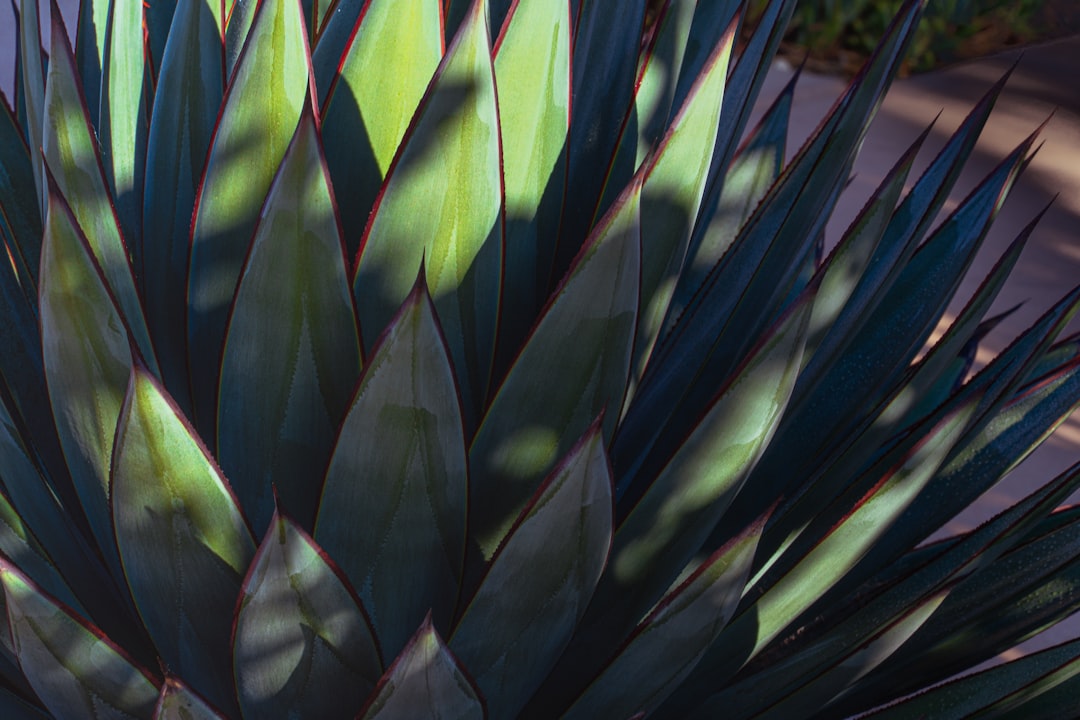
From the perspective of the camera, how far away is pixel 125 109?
97cm

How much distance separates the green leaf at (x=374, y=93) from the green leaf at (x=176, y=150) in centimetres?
18

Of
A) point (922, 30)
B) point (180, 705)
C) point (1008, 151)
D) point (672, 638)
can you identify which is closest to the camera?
point (180, 705)

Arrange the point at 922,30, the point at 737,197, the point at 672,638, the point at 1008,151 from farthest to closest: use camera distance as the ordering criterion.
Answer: the point at 922,30 → the point at 1008,151 → the point at 737,197 → the point at 672,638

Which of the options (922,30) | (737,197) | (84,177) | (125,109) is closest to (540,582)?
(84,177)

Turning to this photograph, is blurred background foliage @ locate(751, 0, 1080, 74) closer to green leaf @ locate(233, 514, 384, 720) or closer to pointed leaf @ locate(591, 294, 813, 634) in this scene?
pointed leaf @ locate(591, 294, 813, 634)

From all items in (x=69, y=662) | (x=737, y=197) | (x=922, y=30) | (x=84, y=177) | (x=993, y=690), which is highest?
(x=84, y=177)

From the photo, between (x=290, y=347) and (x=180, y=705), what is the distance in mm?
221

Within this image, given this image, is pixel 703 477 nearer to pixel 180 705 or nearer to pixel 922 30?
pixel 180 705

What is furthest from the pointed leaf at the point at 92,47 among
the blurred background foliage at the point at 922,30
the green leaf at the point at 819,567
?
the blurred background foliage at the point at 922,30

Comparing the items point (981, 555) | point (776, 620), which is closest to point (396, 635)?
point (776, 620)

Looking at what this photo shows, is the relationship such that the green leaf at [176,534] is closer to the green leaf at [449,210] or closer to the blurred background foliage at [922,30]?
the green leaf at [449,210]

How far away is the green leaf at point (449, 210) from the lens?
686mm

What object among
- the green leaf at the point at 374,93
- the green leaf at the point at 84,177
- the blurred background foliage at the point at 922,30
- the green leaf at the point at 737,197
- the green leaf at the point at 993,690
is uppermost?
the green leaf at the point at 374,93

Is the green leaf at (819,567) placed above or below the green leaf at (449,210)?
below
